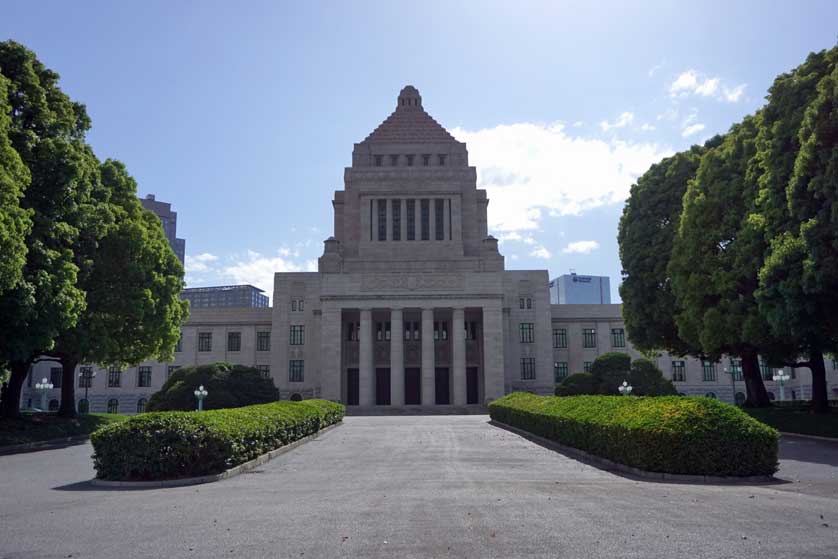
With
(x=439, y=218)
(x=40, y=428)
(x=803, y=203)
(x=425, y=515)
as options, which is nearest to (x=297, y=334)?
(x=439, y=218)

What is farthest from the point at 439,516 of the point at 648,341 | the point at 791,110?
the point at 648,341

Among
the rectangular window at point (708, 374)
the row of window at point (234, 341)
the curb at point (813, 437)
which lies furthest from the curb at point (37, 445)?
the rectangular window at point (708, 374)

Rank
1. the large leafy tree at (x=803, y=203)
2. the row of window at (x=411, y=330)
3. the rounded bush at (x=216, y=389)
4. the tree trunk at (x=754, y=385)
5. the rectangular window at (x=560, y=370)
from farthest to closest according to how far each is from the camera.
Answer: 1. the rectangular window at (x=560, y=370)
2. the row of window at (x=411, y=330)
3. the rounded bush at (x=216, y=389)
4. the tree trunk at (x=754, y=385)
5. the large leafy tree at (x=803, y=203)

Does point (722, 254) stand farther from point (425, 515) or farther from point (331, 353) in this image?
point (331, 353)

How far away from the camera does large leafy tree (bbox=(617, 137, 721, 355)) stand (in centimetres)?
3359

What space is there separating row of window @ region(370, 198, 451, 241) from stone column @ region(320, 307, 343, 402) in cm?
1148

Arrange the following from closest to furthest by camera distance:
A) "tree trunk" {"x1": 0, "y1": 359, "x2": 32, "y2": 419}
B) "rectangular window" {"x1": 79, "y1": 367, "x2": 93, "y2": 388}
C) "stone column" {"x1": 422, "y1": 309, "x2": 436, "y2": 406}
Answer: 1. "tree trunk" {"x1": 0, "y1": 359, "x2": 32, "y2": 419}
2. "stone column" {"x1": 422, "y1": 309, "x2": 436, "y2": 406}
3. "rectangular window" {"x1": 79, "y1": 367, "x2": 93, "y2": 388}

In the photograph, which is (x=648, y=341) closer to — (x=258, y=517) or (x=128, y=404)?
(x=258, y=517)

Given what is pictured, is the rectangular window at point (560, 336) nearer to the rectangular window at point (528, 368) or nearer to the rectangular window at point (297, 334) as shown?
the rectangular window at point (528, 368)

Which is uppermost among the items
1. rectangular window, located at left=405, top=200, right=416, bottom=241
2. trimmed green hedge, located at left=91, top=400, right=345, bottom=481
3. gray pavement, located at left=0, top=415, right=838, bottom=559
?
rectangular window, located at left=405, top=200, right=416, bottom=241

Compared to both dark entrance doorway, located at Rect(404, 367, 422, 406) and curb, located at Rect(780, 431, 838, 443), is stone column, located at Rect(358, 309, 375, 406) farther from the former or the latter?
curb, located at Rect(780, 431, 838, 443)

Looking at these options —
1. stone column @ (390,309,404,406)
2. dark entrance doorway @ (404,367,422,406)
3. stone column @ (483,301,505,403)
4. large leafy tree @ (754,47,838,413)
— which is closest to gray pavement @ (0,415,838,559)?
large leafy tree @ (754,47,838,413)

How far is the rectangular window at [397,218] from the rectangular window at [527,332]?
578 inches

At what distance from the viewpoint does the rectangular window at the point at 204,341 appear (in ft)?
210
